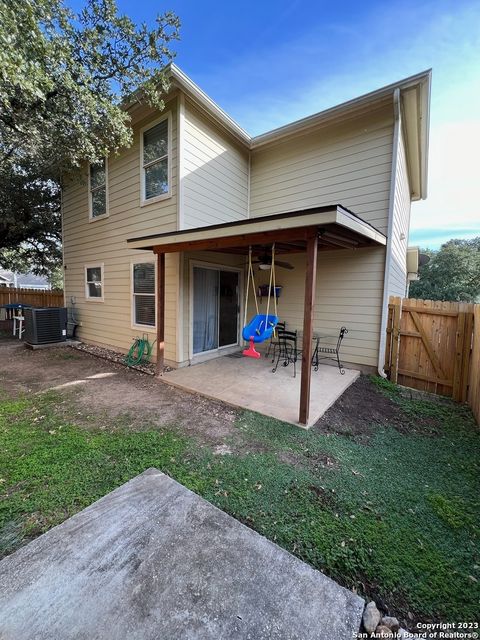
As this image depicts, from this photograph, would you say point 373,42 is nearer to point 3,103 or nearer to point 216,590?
point 3,103

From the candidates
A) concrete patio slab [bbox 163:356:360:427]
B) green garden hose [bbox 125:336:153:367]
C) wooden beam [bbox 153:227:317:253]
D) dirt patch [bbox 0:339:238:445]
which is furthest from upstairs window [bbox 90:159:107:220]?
concrete patio slab [bbox 163:356:360:427]

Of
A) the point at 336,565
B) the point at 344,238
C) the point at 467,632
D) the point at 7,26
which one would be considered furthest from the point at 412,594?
the point at 7,26

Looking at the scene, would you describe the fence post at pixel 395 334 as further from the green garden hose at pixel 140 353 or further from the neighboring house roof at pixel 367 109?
the green garden hose at pixel 140 353

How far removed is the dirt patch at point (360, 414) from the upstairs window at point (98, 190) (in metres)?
7.18

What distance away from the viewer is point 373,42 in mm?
5129

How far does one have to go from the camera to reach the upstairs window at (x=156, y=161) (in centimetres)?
570

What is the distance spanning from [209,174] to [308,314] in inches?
173

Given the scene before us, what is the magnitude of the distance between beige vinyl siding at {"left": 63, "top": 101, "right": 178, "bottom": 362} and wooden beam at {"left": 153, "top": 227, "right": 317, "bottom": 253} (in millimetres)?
1006

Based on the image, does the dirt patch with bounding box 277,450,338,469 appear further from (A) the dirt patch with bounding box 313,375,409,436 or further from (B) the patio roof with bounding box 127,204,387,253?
(B) the patio roof with bounding box 127,204,387,253

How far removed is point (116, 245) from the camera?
698cm

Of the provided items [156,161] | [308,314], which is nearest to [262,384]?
[308,314]

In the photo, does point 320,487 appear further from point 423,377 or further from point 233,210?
point 233,210

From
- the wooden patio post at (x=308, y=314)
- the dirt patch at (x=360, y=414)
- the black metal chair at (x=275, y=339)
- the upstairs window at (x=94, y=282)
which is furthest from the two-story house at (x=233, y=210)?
the dirt patch at (x=360, y=414)

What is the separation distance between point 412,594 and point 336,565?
0.41m
